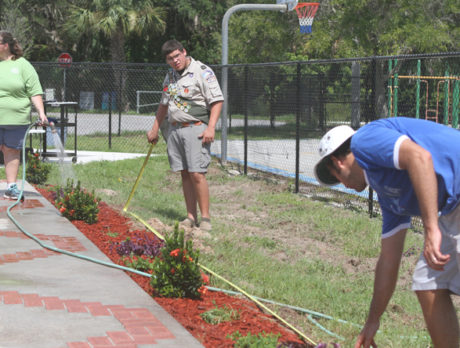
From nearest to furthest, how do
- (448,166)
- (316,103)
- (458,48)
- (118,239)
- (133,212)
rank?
1. (448,166)
2. (118,239)
3. (133,212)
4. (316,103)
5. (458,48)

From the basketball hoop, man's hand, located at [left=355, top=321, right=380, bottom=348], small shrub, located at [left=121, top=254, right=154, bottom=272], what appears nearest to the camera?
man's hand, located at [left=355, top=321, right=380, bottom=348]

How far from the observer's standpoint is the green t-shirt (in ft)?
25.2

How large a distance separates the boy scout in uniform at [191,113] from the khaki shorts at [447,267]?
420 cm

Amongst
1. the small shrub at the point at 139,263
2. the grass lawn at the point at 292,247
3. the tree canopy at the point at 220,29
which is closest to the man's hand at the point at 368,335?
the grass lawn at the point at 292,247

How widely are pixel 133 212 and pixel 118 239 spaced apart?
1706 millimetres

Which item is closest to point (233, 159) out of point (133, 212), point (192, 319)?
point (133, 212)

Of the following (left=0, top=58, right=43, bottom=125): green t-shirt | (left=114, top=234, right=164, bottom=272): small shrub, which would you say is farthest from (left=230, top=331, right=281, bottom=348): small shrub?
(left=0, top=58, right=43, bottom=125): green t-shirt

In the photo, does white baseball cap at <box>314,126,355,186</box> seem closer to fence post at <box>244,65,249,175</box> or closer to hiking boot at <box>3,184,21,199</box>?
hiking boot at <box>3,184,21,199</box>

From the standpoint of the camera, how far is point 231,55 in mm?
24391

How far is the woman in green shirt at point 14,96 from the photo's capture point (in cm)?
768

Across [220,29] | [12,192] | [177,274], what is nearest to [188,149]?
[12,192]

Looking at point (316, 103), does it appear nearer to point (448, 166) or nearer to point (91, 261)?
point (91, 261)

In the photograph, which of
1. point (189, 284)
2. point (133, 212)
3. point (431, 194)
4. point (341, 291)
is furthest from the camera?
point (133, 212)

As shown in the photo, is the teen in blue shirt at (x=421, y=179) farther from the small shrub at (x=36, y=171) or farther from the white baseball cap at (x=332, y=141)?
the small shrub at (x=36, y=171)
